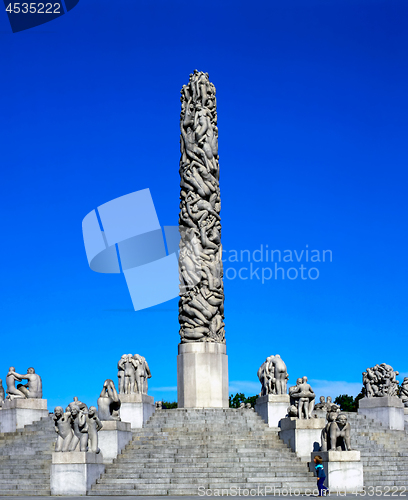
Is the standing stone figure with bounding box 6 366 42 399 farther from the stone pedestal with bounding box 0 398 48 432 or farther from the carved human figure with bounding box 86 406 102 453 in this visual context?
the carved human figure with bounding box 86 406 102 453

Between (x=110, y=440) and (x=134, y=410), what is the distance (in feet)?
12.0

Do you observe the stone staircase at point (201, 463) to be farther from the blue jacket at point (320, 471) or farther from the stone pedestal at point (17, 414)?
the stone pedestal at point (17, 414)

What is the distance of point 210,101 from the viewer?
31.6 metres

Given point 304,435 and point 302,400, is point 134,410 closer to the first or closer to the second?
point 302,400

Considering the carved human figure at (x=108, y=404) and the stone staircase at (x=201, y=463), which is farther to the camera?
the carved human figure at (x=108, y=404)

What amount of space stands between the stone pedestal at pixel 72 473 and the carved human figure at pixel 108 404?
258 cm

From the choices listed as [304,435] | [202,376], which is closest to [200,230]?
[202,376]

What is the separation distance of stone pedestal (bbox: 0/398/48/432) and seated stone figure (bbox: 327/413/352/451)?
11674 millimetres

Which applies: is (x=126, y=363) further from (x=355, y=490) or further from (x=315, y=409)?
(x=355, y=490)

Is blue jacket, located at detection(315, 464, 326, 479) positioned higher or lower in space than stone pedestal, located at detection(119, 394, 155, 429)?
lower

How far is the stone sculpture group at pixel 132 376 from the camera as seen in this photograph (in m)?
26.3

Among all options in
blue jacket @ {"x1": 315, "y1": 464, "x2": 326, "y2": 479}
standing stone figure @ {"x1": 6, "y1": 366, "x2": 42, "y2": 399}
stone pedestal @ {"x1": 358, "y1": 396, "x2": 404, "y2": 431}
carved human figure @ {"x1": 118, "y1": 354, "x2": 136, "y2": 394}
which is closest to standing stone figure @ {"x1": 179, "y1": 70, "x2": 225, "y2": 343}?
carved human figure @ {"x1": 118, "y1": 354, "x2": 136, "y2": 394}

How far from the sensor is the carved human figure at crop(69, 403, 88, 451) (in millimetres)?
19859

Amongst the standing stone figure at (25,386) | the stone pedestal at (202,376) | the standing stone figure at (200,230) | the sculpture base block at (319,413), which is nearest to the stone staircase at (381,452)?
the sculpture base block at (319,413)
